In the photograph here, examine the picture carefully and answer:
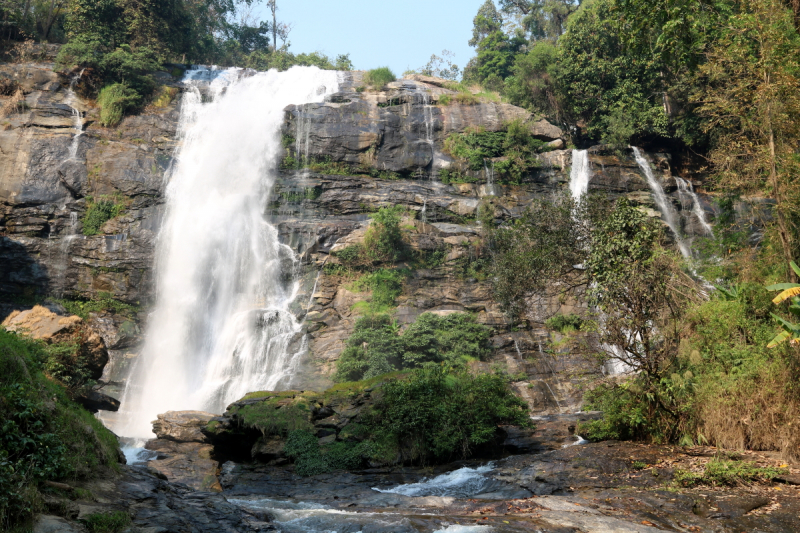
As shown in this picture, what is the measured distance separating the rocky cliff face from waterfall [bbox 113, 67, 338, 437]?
70cm

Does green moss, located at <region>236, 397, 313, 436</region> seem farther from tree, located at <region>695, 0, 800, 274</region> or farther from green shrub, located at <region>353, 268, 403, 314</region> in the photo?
tree, located at <region>695, 0, 800, 274</region>

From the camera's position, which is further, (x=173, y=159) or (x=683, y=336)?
(x=173, y=159)

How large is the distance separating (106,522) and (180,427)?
10834 millimetres

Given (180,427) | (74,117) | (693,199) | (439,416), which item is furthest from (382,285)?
(74,117)

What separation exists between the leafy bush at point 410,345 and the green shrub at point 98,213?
12.5 metres

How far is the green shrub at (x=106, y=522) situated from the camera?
18.0ft

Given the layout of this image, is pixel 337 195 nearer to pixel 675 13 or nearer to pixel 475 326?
pixel 475 326

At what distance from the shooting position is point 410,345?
781 inches

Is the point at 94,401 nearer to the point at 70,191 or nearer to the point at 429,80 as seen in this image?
the point at 70,191

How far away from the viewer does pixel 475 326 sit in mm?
21047

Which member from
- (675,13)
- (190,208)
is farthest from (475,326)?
(190,208)

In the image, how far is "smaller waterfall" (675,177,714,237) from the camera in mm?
25284

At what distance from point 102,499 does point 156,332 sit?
56.8ft

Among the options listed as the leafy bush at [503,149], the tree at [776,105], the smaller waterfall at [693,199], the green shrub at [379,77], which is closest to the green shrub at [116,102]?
the green shrub at [379,77]
